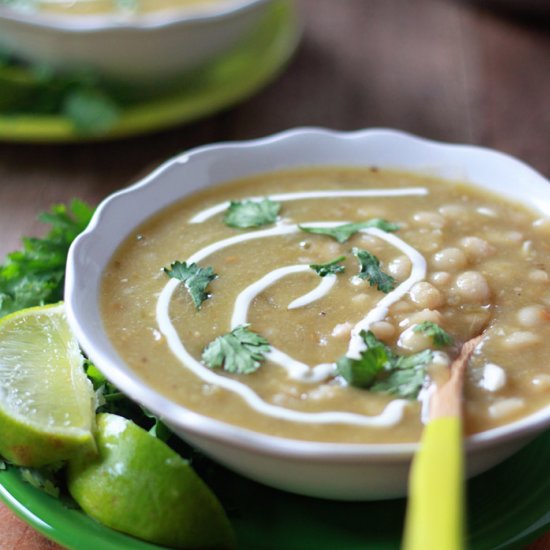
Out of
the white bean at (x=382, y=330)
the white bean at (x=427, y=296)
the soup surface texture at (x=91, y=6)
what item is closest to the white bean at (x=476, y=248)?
the white bean at (x=427, y=296)

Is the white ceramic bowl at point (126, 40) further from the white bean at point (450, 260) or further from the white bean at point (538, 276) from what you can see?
the white bean at point (538, 276)

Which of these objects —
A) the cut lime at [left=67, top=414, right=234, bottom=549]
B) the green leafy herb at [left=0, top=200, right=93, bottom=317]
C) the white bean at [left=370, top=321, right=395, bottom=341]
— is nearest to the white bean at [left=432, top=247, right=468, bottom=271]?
the white bean at [left=370, top=321, right=395, bottom=341]

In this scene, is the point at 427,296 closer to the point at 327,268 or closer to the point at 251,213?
the point at 327,268

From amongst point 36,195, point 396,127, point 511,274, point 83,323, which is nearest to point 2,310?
point 83,323

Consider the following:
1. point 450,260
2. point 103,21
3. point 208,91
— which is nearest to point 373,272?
point 450,260

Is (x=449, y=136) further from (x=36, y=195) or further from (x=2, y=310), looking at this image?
(x=2, y=310)

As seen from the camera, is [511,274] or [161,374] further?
[511,274]

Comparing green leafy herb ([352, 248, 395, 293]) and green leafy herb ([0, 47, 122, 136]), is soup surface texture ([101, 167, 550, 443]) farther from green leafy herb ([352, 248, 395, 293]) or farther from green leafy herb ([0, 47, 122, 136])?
green leafy herb ([0, 47, 122, 136])
